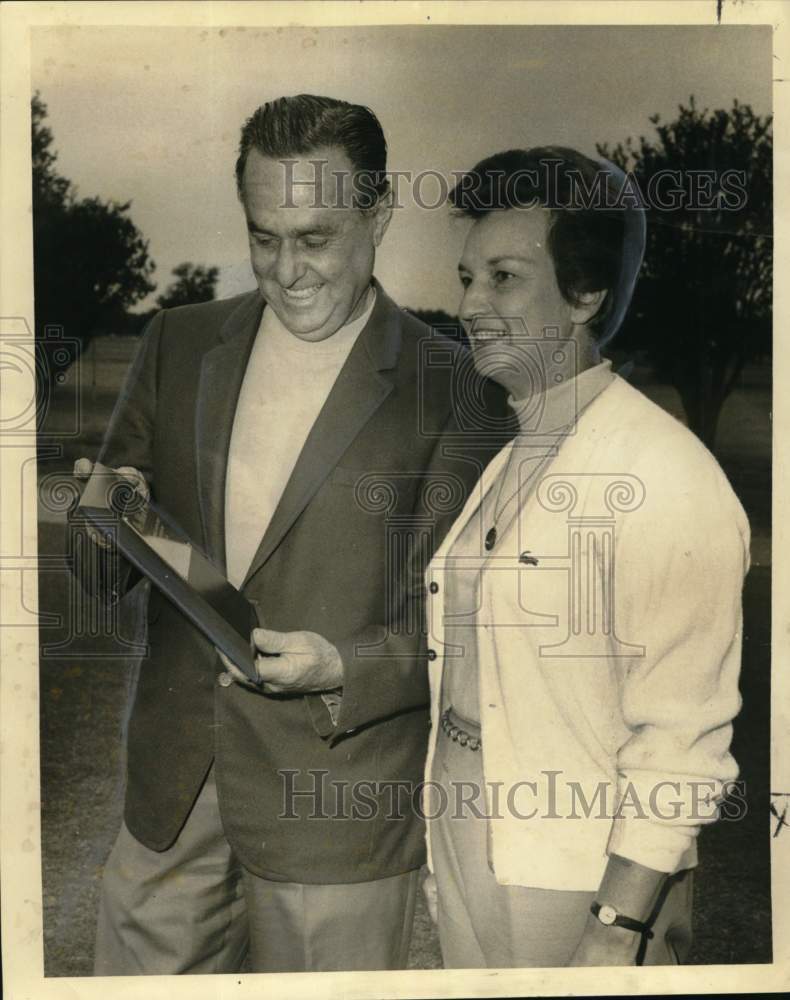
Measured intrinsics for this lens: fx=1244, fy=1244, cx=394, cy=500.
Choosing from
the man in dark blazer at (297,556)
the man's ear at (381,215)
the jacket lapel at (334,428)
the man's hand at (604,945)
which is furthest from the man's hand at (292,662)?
the man's ear at (381,215)

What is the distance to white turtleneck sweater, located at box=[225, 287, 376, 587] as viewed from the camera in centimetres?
291

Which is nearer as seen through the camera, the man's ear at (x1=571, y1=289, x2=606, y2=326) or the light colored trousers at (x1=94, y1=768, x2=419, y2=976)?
the man's ear at (x1=571, y1=289, x2=606, y2=326)

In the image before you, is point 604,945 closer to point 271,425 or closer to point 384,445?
point 384,445

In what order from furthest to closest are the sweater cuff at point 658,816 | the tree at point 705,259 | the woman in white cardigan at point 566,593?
the tree at point 705,259 → the woman in white cardigan at point 566,593 → the sweater cuff at point 658,816

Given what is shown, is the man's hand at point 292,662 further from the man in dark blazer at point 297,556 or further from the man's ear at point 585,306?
the man's ear at point 585,306

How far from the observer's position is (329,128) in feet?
9.48

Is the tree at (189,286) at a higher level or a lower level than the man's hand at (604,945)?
higher

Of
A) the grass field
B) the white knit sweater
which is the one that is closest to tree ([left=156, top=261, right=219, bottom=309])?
the grass field

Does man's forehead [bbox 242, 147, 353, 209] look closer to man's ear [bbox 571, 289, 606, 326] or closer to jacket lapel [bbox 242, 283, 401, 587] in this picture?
jacket lapel [bbox 242, 283, 401, 587]

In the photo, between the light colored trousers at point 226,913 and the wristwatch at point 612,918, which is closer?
the wristwatch at point 612,918

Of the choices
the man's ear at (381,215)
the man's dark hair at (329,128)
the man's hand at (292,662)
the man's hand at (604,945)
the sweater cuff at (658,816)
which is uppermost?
the man's dark hair at (329,128)

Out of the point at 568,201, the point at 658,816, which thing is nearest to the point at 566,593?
the point at 658,816

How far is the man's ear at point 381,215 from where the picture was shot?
2906 mm

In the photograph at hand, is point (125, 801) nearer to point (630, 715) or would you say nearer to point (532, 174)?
point (630, 715)
